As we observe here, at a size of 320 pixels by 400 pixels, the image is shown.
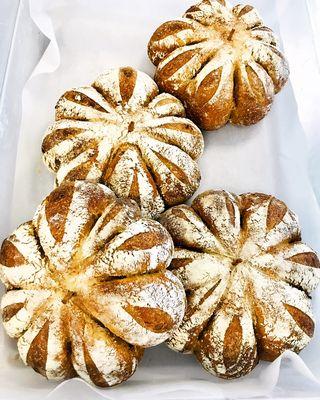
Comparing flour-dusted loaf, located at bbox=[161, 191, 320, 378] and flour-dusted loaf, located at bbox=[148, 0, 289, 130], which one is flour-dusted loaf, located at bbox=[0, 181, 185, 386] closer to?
flour-dusted loaf, located at bbox=[161, 191, 320, 378]

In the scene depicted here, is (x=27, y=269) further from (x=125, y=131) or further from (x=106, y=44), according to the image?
(x=106, y=44)

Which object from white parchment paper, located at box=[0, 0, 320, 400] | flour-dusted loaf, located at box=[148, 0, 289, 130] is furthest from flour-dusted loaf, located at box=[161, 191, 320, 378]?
flour-dusted loaf, located at box=[148, 0, 289, 130]

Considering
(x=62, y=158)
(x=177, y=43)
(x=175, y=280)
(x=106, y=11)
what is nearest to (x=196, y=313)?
(x=175, y=280)

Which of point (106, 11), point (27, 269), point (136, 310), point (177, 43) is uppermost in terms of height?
point (106, 11)

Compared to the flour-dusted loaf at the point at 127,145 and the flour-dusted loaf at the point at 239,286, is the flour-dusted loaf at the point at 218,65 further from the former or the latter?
the flour-dusted loaf at the point at 239,286

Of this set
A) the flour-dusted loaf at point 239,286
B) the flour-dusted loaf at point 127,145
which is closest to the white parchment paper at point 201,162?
the flour-dusted loaf at point 239,286

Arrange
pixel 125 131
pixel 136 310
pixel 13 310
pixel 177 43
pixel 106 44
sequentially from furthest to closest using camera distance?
pixel 106 44 → pixel 177 43 → pixel 125 131 → pixel 13 310 → pixel 136 310
